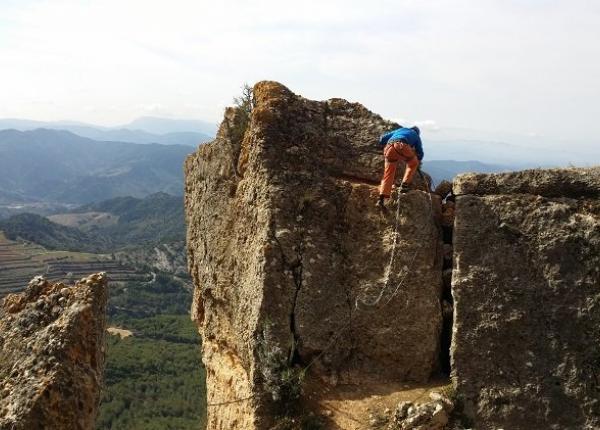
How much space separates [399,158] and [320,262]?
9.61 ft

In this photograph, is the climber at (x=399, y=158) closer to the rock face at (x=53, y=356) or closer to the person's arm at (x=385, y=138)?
the person's arm at (x=385, y=138)

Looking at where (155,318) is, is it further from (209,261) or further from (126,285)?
(209,261)

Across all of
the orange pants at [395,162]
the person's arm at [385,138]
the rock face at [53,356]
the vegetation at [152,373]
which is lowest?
the vegetation at [152,373]

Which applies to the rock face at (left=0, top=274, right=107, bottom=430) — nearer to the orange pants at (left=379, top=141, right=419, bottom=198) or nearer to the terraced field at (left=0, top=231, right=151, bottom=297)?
the orange pants at (left=379, top=141, right=419, bottom=198)

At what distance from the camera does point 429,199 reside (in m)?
11.8

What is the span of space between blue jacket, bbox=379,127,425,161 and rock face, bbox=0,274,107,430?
681 centimetres

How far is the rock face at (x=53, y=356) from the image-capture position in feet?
26.7

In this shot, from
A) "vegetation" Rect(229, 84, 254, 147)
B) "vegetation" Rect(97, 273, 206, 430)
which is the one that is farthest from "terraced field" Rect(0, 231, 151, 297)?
"vegetation" Rect(229, 84, 254, 147)

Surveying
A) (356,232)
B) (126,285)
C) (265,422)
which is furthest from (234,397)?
(126,285)

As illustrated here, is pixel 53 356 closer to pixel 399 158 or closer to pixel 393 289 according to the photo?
pixel 393 289

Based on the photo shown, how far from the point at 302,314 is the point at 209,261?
13.2 ft

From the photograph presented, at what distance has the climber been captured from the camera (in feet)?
38.5

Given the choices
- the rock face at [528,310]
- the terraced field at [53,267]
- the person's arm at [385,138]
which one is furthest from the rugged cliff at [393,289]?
the terraced field at [53,267]

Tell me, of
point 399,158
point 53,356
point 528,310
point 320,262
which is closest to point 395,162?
point 399,158
